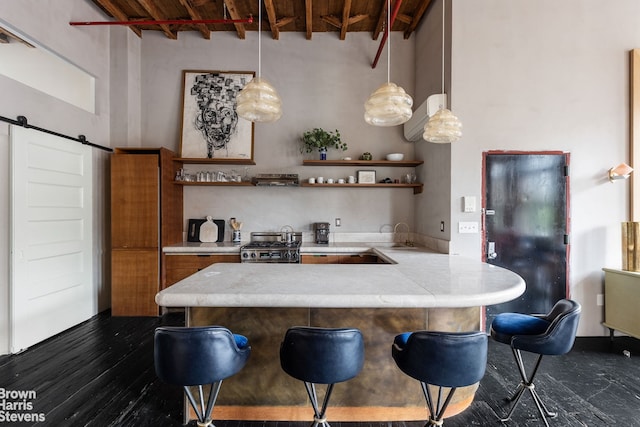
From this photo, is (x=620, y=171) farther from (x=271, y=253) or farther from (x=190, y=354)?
(x=190, y=354)

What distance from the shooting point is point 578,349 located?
3043 millimetres

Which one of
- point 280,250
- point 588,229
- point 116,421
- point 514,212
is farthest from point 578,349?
point 116,421

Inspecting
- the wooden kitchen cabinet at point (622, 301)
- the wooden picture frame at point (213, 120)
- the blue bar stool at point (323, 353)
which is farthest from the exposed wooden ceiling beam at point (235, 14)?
the wooden kitchen cabinet at point (622, 301)

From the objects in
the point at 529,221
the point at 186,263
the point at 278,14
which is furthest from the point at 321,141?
the point at 529,221

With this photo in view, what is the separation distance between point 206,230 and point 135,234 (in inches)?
36.9

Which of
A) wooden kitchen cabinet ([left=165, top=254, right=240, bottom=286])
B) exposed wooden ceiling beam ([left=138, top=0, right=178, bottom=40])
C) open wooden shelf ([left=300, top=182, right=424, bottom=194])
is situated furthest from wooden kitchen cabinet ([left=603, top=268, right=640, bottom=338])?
exposed wooden ceiling beam ([left=138, top=0, right=178, bottom=40])

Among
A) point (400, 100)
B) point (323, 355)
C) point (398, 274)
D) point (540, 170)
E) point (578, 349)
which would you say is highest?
point (400, 100)

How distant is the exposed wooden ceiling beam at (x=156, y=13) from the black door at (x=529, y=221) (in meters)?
4.56

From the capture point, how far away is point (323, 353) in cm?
145

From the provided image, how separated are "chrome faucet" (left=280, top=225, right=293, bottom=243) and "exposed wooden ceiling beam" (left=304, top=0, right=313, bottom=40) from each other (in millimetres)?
2938

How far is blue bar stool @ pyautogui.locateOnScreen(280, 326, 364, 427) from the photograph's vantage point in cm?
145

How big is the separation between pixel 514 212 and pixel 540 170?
552 millimetres

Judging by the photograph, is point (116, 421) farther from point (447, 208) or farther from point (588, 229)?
point (588, 229)

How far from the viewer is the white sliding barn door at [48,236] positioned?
290 centimetres
